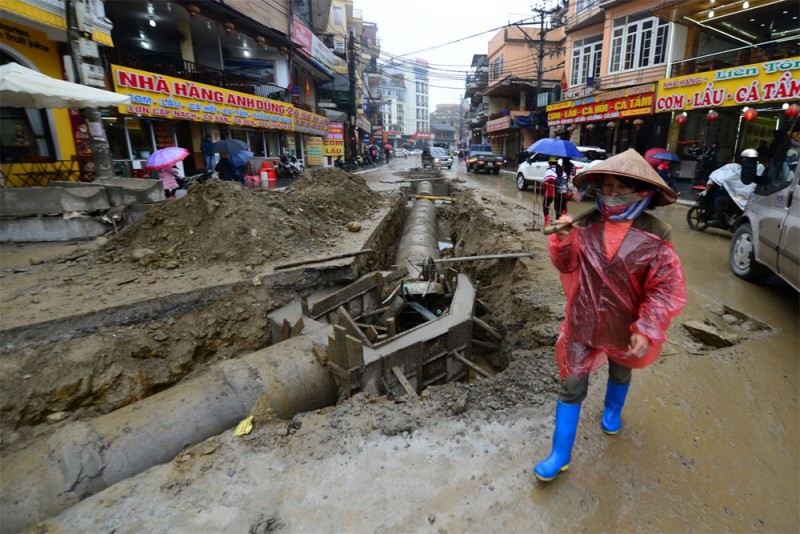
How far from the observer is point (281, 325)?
5.17 metres

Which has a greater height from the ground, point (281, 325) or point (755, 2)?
point (755, 2)

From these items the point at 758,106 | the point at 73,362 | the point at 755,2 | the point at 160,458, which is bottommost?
the point at 160,458

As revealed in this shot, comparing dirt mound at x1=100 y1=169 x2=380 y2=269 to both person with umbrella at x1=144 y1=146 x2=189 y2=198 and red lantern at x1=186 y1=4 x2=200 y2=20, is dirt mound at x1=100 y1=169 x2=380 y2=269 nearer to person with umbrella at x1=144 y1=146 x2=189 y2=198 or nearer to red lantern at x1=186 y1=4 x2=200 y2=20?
person with umbrella at x1=144 y1=146 x2=189 y2=198

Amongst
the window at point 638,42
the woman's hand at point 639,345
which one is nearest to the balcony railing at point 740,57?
the window at point 638,42

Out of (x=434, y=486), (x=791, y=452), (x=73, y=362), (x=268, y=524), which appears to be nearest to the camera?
(x=268, y=524)

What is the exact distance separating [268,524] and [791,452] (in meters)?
3.15

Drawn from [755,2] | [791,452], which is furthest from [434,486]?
[755,2]

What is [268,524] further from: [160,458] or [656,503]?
[656,503]

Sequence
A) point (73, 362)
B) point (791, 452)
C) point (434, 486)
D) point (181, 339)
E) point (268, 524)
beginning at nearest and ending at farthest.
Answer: point (268, 524)
point (434, 486)
point (791, 452)
point (73, 362)
point (181, 339)

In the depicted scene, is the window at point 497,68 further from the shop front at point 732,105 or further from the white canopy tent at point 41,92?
the white canopy tent at point 41,92

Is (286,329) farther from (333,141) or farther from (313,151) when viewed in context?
(333,141)

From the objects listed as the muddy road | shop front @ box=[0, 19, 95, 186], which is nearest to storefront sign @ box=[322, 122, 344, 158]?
shop front @ box=[0, 19, 95, 186]

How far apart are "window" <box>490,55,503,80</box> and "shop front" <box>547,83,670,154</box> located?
58.9 feet

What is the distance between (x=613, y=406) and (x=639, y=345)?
2.73 ft
